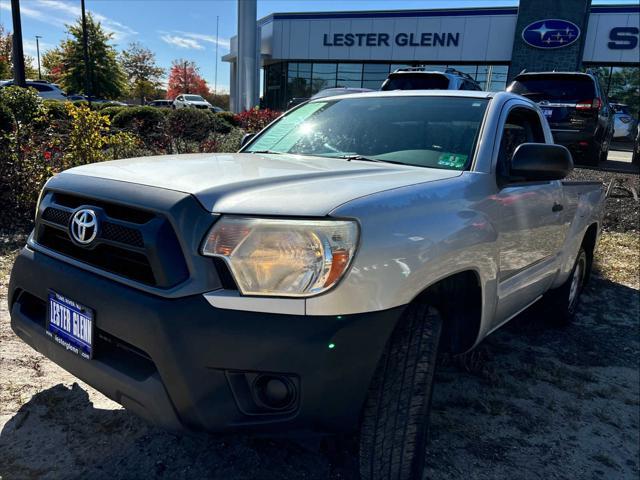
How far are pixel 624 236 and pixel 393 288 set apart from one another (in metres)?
6.33

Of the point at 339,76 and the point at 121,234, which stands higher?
the point at 339,76

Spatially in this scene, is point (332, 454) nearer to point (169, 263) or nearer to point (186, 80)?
point (169, 263)

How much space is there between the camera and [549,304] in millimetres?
4070

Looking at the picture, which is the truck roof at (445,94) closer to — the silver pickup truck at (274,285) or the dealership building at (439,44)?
the silver pickup truck at (274,285)

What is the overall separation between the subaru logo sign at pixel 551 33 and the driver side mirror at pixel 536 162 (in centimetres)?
2152

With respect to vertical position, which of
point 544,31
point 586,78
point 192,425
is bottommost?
point 192,425

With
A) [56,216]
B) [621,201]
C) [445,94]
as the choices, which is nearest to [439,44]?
[621,201]

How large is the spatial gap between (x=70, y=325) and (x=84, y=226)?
1.25 ft

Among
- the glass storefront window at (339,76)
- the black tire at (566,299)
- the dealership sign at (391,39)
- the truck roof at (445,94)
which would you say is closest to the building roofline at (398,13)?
the dealership sign at (391,39)

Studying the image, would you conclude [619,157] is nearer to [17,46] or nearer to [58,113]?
[58,113]

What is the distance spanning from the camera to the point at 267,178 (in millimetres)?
2041

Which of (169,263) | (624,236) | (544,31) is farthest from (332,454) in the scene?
(544,31)

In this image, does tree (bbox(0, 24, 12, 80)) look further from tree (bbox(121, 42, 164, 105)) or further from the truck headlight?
the truck headlight

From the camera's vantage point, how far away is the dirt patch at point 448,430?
2.24 m
